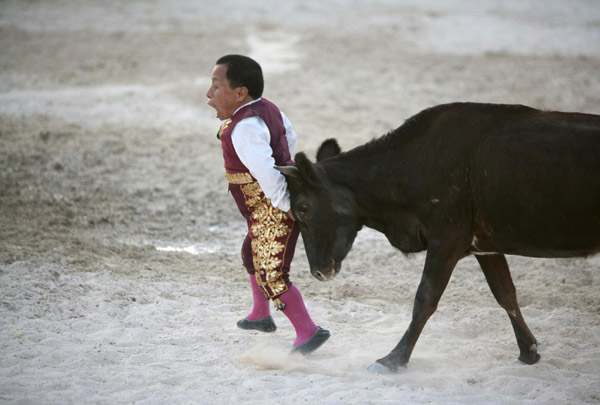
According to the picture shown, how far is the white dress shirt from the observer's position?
4.58 m

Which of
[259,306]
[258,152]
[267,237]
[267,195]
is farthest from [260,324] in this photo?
[258,152]

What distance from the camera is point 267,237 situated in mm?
4848

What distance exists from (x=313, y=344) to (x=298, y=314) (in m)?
0.23

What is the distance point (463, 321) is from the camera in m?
5.68

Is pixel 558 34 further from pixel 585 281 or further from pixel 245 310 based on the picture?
pixel 245 310

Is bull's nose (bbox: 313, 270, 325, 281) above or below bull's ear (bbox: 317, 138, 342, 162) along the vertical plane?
below

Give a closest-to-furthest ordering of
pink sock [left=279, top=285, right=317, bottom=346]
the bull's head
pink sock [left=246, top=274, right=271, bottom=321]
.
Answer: the bull's head → pink sock [left=279, top=285, right=317, bottom=346] → pink sock [left=246, top=274, right=271, bottom=321]

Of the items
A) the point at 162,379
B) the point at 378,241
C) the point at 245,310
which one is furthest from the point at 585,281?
the point at 162,379

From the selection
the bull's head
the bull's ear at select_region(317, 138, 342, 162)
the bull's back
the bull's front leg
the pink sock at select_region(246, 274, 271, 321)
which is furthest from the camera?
the pink sock at select_region(246, 274, 271, 321)

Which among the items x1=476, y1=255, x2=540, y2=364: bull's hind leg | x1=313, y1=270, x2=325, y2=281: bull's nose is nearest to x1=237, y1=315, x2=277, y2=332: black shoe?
x1=313, y1=270, x2=325, y2=281: bull's nose

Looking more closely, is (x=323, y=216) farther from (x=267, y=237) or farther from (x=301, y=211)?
(x=267, y=237)

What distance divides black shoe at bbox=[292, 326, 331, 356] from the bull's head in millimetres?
392

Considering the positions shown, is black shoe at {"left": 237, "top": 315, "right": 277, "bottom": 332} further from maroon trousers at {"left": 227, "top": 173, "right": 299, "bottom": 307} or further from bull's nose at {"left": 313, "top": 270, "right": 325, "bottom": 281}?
bull's nose at {"left": 313, "top": 270, "right": 325, "bottom": 281}

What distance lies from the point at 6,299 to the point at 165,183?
11.9ft
